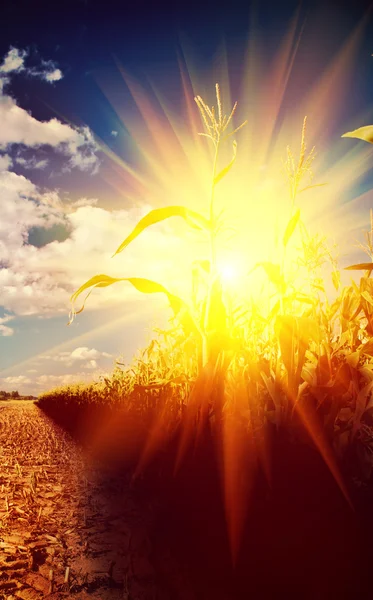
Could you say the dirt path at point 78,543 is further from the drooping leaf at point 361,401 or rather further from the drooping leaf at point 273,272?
the drooping leaf at point 273,272

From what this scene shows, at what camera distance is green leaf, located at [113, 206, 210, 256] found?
2.35 metres

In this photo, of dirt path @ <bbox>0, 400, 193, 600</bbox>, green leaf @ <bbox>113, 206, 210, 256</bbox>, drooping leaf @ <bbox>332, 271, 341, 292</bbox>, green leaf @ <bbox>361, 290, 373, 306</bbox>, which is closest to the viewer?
dirt path @ <bbox>0, 400, 193, 600</bbox>

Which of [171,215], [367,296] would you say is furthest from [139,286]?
[367,296]

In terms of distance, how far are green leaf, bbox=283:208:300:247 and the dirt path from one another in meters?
1.70

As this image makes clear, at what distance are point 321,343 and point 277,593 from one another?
1.23 m

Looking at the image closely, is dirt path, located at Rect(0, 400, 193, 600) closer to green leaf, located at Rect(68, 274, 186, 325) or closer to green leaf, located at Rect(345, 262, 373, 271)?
green leaf, located at Rect(68, 274, 186, 325)

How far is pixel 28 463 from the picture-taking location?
356cm

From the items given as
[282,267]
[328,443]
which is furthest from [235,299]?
[328,443]

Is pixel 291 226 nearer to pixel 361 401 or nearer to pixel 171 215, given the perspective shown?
pixel 171 215

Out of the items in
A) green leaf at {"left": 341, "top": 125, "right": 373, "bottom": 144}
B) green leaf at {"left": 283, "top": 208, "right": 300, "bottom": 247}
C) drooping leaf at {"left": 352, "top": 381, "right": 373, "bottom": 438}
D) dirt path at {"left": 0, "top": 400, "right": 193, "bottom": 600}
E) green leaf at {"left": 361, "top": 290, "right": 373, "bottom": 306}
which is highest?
green leaf at {"left": 341, "top": 125, "right": 373, "bottom": 144}

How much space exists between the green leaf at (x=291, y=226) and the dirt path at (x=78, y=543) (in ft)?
5.57

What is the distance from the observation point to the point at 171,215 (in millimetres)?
2463

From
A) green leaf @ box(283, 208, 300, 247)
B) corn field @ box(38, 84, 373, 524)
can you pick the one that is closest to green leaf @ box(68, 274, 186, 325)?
corn field @ box(38, 84, 373, 524)

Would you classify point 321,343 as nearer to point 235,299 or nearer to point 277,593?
point 235,299
